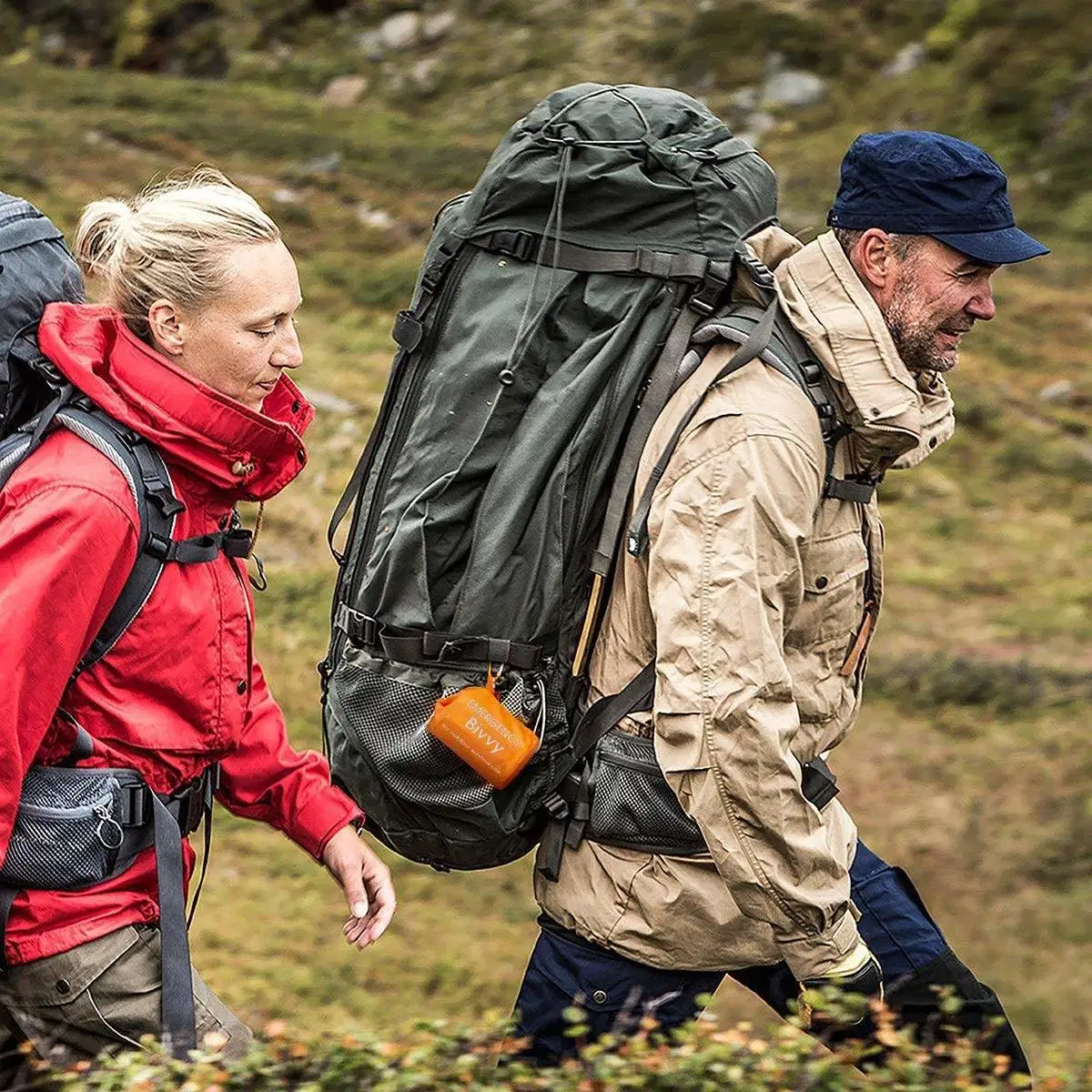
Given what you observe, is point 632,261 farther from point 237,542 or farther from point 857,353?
point 237,542

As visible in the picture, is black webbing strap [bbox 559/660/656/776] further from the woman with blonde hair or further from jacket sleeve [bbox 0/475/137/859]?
jacket sleeve [bbox 0/475/137/859]

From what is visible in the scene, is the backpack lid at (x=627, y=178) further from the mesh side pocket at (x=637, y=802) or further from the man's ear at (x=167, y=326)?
the mesh side pocket at (x=637, y=802)

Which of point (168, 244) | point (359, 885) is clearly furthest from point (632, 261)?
point (359, 885)

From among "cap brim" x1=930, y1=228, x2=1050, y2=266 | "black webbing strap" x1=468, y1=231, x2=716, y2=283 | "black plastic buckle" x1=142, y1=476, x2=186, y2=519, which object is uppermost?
"black webbing strap" x1=468, y1=231, x2=716, y2=283

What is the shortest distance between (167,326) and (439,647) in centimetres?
111

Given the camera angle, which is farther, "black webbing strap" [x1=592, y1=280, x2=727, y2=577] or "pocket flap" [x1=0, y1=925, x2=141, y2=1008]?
"black webbing strap" [x1=592, y1=280, x2=727, y2=577]

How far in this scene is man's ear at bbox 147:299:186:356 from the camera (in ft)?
12.8

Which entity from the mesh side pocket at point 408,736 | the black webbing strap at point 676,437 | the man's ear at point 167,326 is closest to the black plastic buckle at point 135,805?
the mesh side pocket at point 408,736

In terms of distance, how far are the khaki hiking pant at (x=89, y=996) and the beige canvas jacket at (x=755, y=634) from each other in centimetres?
120

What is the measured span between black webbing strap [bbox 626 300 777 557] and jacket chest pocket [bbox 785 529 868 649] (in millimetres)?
453

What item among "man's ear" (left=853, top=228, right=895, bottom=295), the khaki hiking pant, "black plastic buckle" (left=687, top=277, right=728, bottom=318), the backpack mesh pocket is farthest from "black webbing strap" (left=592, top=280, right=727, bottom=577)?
the khaki hiking pant

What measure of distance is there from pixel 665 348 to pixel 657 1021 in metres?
1.85

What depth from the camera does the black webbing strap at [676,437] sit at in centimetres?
420

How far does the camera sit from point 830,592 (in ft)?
14.5
